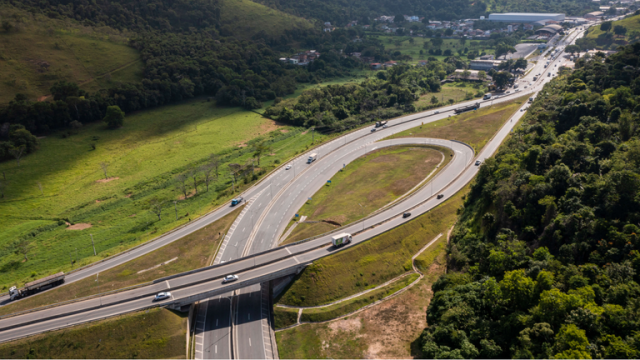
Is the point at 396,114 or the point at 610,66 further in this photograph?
the point at 396,114

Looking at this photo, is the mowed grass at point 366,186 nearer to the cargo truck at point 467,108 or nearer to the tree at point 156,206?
the tree at point 156,206

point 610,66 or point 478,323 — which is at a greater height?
point 610,66

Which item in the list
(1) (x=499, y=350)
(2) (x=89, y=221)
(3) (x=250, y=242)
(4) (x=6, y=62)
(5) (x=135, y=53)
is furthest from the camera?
(5) (x=135, y=53)

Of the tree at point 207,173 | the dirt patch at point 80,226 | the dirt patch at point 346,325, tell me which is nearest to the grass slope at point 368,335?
the dirt patch at point 346,325

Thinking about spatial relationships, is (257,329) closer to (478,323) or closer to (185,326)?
(185,326)

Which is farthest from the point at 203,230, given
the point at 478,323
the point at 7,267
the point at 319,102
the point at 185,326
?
the point at 319,102

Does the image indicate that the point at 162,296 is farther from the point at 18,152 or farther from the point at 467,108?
the point at 467,108

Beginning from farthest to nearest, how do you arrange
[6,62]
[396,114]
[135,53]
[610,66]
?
[135,53]
[396,114]
[6,62]
[610,66]

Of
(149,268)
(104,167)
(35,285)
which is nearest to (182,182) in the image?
(104,167)

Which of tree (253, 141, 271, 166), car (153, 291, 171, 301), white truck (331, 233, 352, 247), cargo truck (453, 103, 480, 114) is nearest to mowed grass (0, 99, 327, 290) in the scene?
tree (253, 141, 271, 166)
